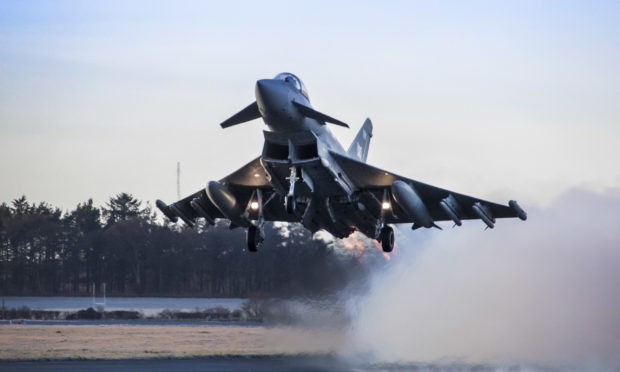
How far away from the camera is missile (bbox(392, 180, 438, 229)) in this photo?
87.4 feet

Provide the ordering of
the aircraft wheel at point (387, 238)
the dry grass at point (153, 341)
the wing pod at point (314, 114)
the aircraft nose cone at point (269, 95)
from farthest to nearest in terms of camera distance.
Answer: the dry grass at point (153, 341), the aircraft wheel at point (387, 238), the wing pod at point (314, 114), the aircraft nose cone at point (269, 95)

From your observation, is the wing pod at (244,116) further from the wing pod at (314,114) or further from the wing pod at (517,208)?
the wing pod at (517,208)

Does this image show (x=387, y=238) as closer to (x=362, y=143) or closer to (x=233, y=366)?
(x=362, y=143)

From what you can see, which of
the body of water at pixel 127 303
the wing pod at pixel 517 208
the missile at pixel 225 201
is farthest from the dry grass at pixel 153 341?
the wing pod at pixel 517 208

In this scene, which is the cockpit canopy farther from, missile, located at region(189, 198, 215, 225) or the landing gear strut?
missile, located at region(189, 198, 215, 225)

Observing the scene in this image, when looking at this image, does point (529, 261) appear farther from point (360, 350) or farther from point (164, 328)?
point (164, 328)

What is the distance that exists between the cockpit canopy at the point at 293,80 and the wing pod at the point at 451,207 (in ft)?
20.2

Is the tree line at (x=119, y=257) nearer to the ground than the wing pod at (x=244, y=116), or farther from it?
nearer to the ground

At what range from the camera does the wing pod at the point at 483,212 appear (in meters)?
28.3

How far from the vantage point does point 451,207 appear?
2838 centimetres

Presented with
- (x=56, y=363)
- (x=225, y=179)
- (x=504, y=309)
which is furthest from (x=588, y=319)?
(x=56, y=363)

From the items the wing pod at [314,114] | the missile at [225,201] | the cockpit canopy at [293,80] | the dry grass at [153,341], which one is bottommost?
the dry grass at [153,341]

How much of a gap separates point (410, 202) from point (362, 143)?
7279mm

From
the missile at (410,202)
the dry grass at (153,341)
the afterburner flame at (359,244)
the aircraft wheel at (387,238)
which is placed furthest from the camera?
the afterburner flame at (359,244)
